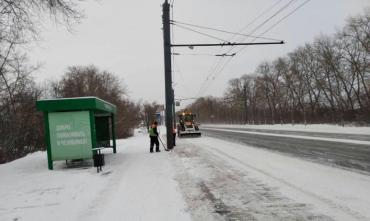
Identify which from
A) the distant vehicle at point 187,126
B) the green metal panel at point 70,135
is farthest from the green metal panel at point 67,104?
the distant vehicle at point 187,126

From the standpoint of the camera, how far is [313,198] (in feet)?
26.5

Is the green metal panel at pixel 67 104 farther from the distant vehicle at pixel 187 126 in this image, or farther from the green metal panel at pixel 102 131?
the distant vehicle at pixel 187 126

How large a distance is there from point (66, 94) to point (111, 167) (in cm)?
4552

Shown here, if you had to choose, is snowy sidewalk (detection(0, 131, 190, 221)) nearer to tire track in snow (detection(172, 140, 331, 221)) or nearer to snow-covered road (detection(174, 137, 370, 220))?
tire track in snow (detection(172, 140, 331, 221))

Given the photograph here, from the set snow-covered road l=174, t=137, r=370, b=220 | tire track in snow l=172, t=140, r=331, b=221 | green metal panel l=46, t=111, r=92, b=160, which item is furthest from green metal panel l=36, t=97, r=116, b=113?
tire track in snow l=172, t=140, r=331, b=221

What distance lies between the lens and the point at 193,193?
9.20 m

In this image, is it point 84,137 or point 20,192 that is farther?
point 84,137

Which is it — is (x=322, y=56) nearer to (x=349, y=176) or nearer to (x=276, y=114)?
(x=276, y=114)

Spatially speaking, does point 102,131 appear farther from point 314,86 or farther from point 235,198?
point 314,86

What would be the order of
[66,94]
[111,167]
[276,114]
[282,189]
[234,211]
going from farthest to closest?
[276,114] → [66,94] → [111,167] → [282,189] → [234,211]

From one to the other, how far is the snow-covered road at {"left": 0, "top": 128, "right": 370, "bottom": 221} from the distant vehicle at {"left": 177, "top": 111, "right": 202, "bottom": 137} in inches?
1024

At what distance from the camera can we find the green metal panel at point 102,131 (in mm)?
21734

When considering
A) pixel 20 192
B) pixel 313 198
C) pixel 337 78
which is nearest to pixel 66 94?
pixel 337 78

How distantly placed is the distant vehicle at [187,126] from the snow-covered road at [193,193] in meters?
26.0
